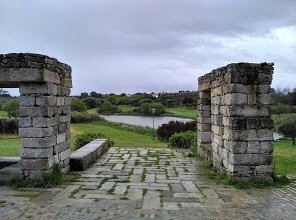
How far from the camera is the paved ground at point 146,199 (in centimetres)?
579

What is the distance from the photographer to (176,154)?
43.1 feet

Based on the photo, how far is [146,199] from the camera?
21.9 ft

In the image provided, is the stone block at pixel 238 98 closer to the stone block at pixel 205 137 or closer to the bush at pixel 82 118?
the stone block at pixel 205 137

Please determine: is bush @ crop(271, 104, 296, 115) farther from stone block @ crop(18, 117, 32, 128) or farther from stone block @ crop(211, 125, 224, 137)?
stone block @ crop(18, 117, 32, 128)

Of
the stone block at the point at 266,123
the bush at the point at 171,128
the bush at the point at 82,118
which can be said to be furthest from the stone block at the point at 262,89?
the bush at the point at 82,118

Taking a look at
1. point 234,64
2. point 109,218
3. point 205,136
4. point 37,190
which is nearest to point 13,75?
point 37,190

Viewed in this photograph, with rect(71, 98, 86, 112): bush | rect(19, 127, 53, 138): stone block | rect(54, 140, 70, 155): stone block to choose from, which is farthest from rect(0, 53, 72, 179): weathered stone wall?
rect(71, 98, 86, 112): bush

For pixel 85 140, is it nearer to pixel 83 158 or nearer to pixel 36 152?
pixel 83 158

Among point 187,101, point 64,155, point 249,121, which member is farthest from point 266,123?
point 187,101

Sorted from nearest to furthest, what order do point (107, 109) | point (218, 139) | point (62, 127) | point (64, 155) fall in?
1. point (62, 127)
2. point (64, 155)
3. point (218, 139)
4. point (107, 109)

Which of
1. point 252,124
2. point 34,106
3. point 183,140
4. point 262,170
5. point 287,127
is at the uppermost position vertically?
point 34,106

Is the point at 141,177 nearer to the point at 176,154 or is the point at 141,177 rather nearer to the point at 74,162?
the point at 74,162

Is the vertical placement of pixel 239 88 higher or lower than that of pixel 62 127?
higher

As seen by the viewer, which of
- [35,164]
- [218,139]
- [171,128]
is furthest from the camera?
[171,128]
